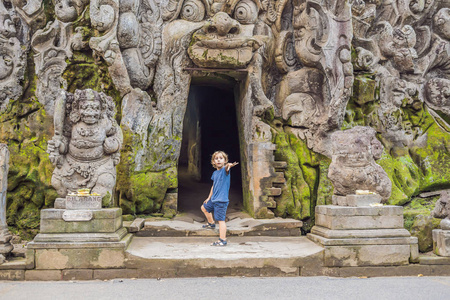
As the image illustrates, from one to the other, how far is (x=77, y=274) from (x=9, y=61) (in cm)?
562

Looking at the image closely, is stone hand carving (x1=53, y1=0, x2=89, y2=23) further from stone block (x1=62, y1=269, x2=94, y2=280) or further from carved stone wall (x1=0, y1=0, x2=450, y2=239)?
stone block (x1=62, y1=269, x2=94, y2=280)

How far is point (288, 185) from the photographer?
7266 mm

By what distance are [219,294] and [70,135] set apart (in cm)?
292

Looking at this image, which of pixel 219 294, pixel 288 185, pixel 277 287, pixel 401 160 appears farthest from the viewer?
pixel 401 160

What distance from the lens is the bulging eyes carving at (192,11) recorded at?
7.70 metres

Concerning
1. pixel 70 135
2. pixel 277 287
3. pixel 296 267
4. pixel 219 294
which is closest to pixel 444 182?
pixel 296 267

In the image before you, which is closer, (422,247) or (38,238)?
(38,238)

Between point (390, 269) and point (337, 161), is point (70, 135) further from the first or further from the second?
point (390, 269)

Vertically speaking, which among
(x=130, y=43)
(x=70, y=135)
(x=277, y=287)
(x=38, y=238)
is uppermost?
(x=130, y=43)

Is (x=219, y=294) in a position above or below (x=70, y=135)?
below

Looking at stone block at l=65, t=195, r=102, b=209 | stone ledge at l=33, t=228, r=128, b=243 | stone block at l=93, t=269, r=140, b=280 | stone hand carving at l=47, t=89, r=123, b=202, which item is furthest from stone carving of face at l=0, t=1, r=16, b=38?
stone block at l=93, t=269, r=140, b=280

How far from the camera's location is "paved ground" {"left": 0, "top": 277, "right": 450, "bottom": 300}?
3.63 meters

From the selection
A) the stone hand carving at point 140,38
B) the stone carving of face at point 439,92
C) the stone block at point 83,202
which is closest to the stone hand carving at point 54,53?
the stone hand carving at point 140,38

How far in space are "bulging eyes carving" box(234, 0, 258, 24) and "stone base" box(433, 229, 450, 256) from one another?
532cm
